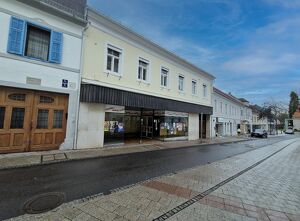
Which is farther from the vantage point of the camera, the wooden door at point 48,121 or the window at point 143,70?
the window at point 143,70

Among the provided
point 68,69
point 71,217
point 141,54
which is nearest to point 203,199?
point 71,217

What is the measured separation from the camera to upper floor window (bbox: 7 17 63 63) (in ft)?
28.4

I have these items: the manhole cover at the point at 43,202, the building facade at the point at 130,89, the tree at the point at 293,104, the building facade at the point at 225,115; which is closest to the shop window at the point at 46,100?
the building facade at the point at 130,89

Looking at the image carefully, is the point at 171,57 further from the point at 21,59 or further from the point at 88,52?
the point at 21,59

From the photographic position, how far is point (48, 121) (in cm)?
971

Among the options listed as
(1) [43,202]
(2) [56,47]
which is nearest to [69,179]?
(1) [43,202]

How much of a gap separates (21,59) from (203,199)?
9621 millimetres

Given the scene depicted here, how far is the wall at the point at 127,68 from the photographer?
11391 millimetres

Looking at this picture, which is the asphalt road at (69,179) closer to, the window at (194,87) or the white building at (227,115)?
the window at (194,87)

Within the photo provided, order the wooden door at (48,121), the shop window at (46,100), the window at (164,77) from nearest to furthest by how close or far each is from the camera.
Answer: the wooden door at (48,121) < the shop window at (46,100) < the window at (164,77)

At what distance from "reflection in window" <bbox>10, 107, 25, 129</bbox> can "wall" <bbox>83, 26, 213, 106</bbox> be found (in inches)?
143

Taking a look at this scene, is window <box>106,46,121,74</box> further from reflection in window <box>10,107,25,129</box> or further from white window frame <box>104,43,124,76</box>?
reflection in window <box>10,107,25,129</box>

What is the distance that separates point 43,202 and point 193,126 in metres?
18.6

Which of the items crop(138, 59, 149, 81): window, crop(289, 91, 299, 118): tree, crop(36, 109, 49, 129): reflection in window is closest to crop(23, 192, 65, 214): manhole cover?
Answer: crop(36, 109, 49, 129): reflection in window
